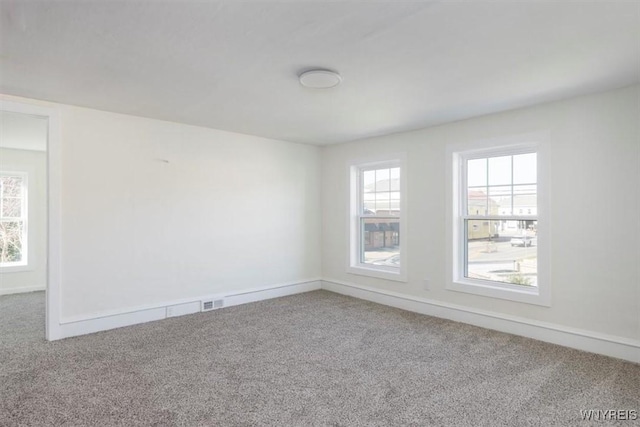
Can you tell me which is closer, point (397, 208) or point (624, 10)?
point (624, 10)

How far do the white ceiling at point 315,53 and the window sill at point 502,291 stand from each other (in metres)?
1.92

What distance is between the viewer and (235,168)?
16.3 ft

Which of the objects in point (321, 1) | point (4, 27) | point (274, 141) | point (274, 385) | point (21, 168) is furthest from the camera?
point (21, 168)

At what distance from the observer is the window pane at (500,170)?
12.9ft

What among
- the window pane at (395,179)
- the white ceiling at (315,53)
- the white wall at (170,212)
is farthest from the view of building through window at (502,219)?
the white wall at (170,212)

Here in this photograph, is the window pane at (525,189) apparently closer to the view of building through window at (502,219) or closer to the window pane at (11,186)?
the view of building through window at (502,219)

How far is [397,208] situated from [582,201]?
2218 mm

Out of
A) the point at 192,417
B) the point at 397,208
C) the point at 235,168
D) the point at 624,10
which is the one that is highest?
the point at 624,10

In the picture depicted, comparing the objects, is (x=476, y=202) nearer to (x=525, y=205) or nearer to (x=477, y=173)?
(x=477, y=173)

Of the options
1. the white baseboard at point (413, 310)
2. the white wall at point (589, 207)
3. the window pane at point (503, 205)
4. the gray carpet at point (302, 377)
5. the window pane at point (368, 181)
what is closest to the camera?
the gray carpet at point (302, 377)

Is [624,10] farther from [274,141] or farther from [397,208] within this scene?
[274,141]

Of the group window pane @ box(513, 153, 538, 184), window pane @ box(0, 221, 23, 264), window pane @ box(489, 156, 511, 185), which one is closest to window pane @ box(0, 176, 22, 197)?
window pane @ box(0, 221, 23, 264)

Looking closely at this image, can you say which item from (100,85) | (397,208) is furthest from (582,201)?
(100,85)

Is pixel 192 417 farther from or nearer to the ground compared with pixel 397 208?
nearer to the ground
